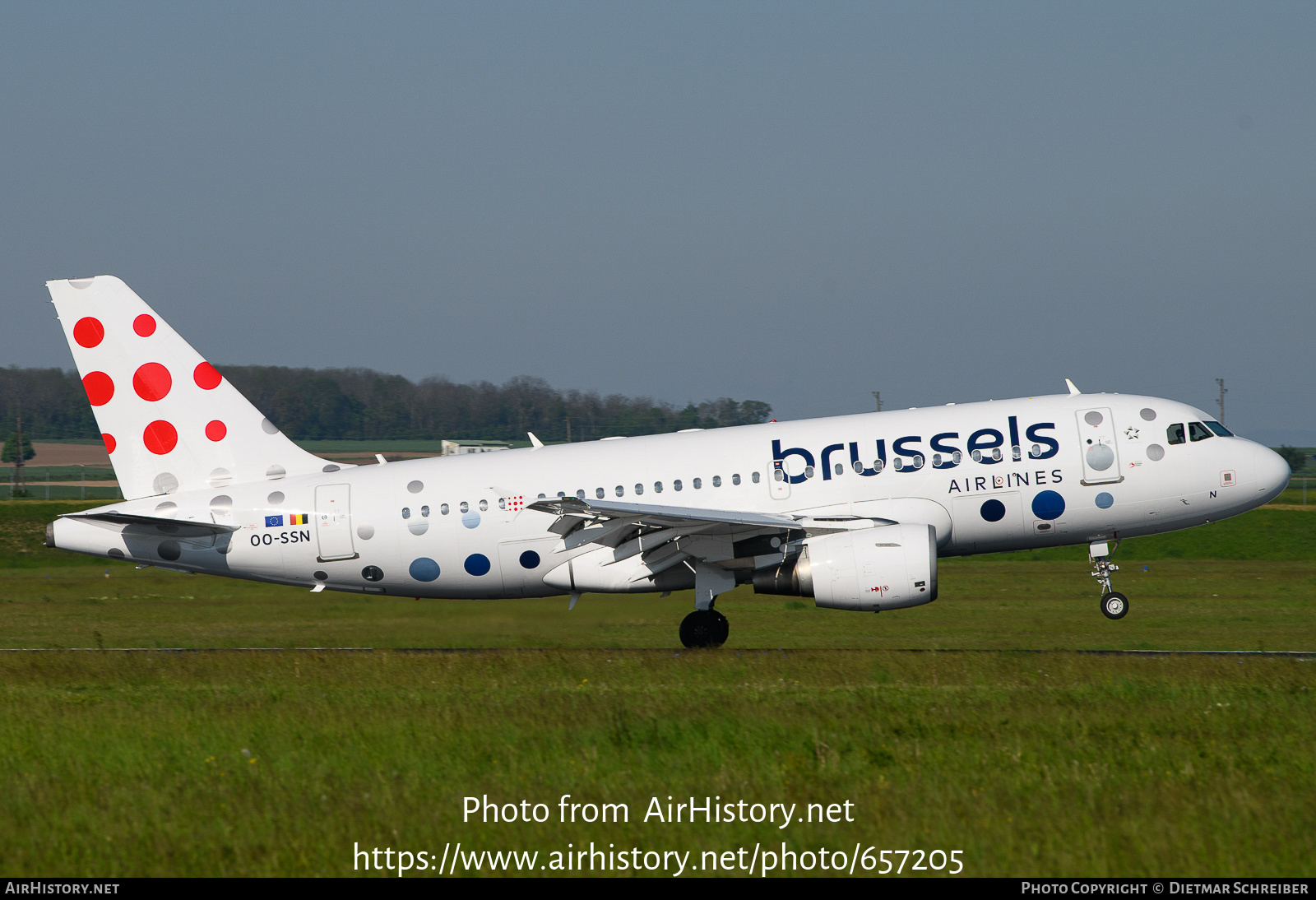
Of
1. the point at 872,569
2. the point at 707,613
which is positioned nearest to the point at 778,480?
the point at 872,569

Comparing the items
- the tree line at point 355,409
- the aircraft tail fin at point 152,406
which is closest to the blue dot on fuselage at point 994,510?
the aircraft tail fin at point 152,406

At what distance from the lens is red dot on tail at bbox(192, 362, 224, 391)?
946 inches

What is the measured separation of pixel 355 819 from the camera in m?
10.5

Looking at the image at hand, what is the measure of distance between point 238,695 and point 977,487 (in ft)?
41.2

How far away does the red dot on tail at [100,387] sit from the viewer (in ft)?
77.6

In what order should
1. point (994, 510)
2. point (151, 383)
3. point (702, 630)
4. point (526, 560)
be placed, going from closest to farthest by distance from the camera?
1. point (994, 510)
2. point (702, 630)
3. point (526, 560)
4. point (151, 383)

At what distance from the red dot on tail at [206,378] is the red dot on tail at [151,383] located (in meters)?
0.52

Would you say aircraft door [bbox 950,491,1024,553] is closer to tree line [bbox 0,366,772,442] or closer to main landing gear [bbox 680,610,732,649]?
main landing gear [bbox 680,610,732,649]

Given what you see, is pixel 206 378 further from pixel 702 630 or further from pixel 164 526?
pixel 702 630

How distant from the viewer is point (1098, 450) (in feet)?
71.9

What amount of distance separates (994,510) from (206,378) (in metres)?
15.1

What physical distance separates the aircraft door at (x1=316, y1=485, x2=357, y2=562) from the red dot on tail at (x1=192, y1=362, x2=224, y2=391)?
3448 mm

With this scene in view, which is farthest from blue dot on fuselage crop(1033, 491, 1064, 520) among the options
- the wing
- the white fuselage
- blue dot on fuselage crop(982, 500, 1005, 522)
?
the wing

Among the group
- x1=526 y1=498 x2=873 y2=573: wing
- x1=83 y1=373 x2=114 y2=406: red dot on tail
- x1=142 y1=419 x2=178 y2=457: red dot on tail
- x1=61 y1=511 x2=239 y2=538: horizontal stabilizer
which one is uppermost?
x1=83 y1=373 x2=114 y2=406: red dot on tail
